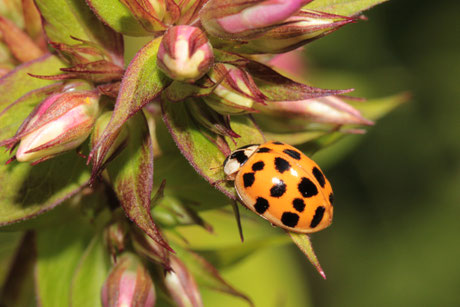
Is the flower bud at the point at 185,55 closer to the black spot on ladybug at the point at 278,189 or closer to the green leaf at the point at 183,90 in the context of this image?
the green leaf at the point at 183,90

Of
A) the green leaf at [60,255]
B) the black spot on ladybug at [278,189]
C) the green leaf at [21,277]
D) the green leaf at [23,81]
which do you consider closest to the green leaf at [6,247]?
the green leaf at [21,277]

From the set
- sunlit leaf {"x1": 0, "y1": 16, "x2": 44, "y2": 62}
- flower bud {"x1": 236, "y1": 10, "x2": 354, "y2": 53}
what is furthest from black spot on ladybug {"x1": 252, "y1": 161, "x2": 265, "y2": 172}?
sunlit leaf {"x1": 0, "y1": 16, "x2": 44, "y2": 62}

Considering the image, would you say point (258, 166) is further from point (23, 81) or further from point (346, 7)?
point (23, 81)

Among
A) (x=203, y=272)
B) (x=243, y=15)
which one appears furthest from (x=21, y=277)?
(x=243, y=15)

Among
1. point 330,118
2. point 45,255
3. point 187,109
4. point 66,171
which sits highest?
point 187,109

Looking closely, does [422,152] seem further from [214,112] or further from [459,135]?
[214,112]

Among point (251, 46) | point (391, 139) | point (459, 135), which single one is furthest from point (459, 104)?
point (251, 46)
